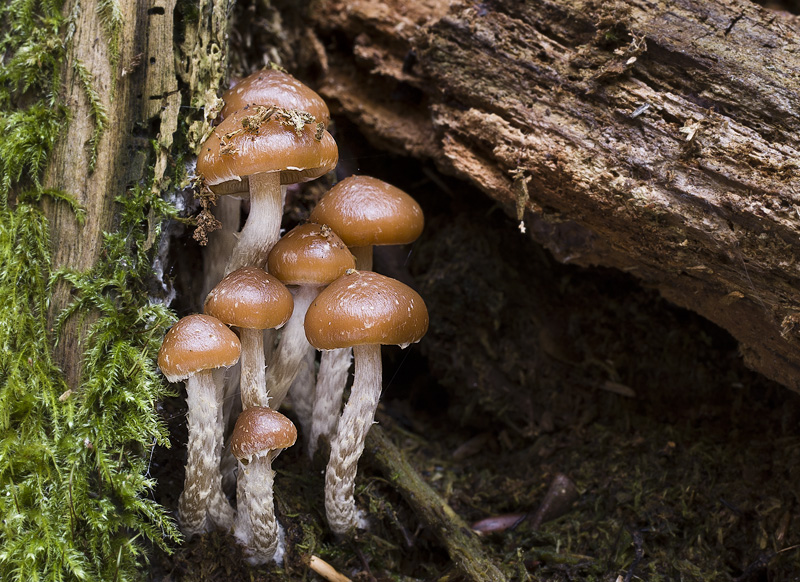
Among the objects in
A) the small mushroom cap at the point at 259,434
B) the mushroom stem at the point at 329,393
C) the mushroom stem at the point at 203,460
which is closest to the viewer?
the small mushroom cap at the point at 259,434

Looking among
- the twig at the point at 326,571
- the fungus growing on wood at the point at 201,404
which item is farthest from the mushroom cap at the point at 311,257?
the twig at the point at 326,571

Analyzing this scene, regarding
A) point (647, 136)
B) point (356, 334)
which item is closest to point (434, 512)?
point (356, 334)

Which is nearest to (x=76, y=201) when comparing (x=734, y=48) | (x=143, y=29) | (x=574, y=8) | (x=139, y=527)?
(x=143, y=29)

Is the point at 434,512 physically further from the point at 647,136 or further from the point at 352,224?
the point at 647,136

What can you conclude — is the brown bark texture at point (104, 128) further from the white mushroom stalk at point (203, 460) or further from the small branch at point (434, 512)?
the small branch at point (434, 512)

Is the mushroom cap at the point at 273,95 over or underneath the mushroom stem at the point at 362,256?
over

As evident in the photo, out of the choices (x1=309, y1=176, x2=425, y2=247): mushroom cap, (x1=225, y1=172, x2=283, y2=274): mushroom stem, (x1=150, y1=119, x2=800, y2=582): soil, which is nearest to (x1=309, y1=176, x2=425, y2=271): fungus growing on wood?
(x1=309, y1=176, x2=425, y2=247): mushroom cap

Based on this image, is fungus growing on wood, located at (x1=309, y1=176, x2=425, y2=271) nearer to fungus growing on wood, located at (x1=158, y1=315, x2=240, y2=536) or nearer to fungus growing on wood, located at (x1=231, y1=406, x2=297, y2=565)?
fungus growing on wood, located at (x1=158, y1=315, x2=240, y2=536)
